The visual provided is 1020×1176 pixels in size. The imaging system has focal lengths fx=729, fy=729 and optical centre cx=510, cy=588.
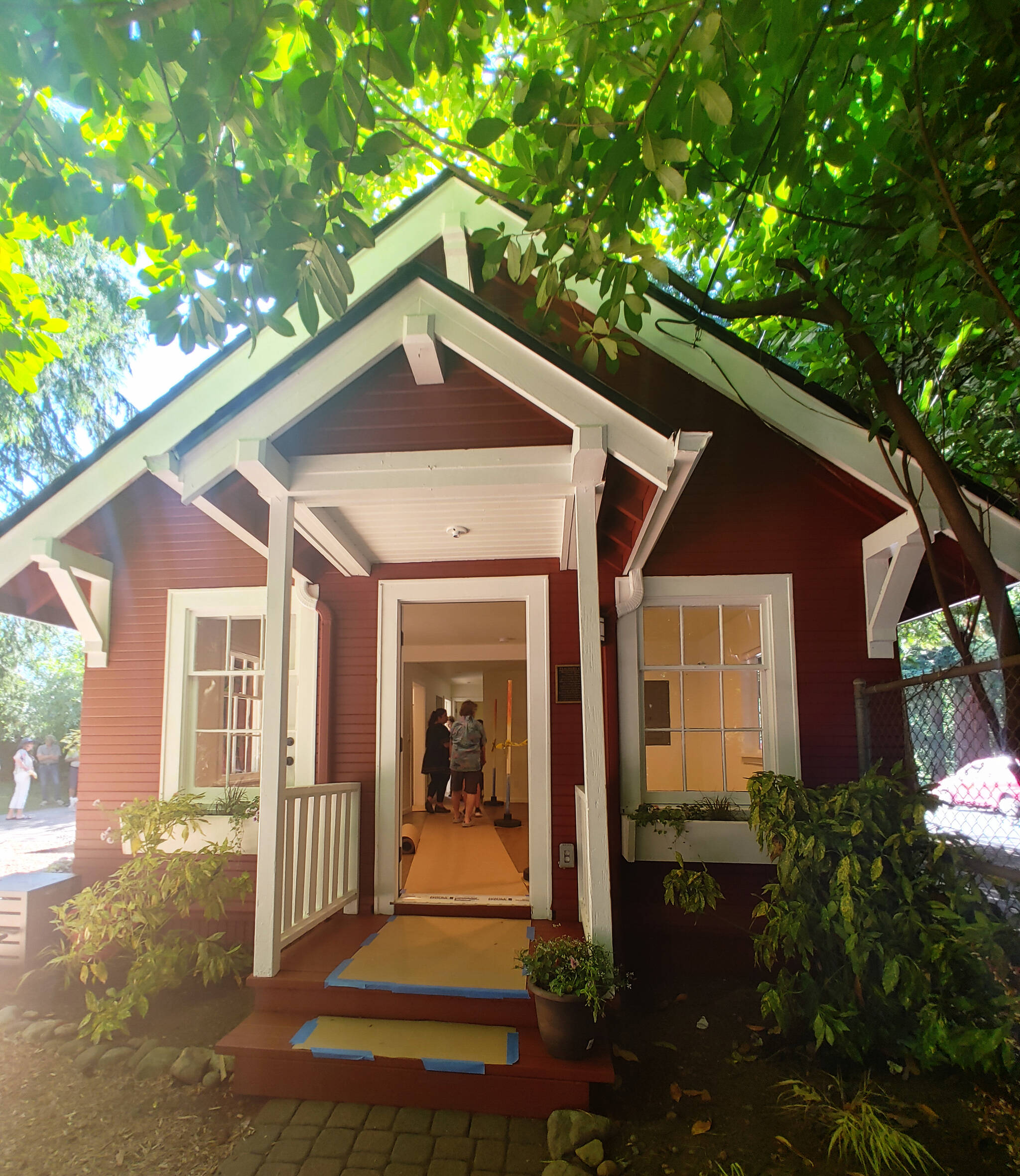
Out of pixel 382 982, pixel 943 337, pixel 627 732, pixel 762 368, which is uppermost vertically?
pixel 762 368

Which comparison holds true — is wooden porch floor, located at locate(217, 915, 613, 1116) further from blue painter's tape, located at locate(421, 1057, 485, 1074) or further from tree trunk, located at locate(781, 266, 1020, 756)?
tree trunk, located at locate(781, 266, 1020, 756)

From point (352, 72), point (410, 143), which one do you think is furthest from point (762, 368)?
point (352, 72)

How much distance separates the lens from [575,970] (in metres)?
3.10

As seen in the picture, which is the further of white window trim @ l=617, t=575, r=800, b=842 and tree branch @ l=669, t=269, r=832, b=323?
white window trim @ l=617, t=575, r=800, b=842

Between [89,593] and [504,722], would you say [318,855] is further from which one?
[504,722]

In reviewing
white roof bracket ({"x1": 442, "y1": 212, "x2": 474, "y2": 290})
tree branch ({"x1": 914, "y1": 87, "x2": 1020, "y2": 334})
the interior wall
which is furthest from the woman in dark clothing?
tree branch ({"x1": 914, "y1": 87, "x2": 1020, "y2": 334})

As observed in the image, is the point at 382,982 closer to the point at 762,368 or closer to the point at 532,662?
the point at 532,662

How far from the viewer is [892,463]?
13.9 ft

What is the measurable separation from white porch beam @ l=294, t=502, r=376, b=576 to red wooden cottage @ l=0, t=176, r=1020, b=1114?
28 mm

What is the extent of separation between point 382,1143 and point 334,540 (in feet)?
9.91

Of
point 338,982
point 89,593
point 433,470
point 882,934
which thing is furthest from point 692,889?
point 89,593

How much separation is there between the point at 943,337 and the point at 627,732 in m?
2.87

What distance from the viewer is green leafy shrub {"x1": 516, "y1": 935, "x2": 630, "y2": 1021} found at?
9.95ft

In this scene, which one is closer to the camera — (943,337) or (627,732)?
(943,337)
